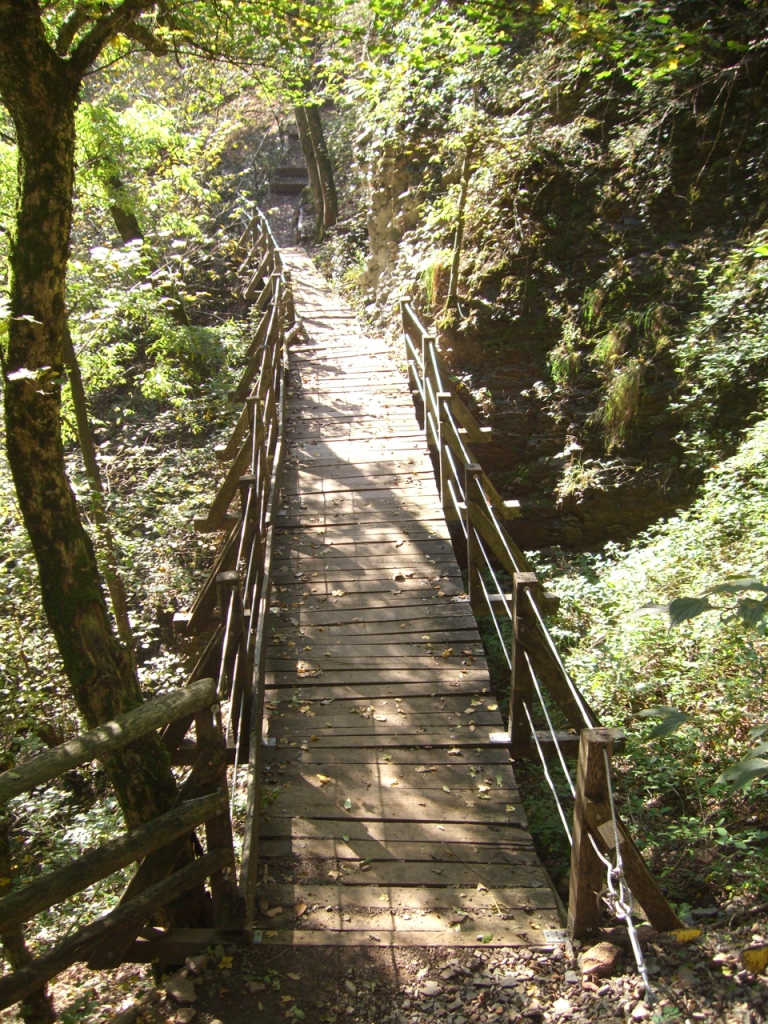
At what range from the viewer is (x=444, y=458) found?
294 inches

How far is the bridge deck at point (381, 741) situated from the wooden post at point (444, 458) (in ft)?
0.45

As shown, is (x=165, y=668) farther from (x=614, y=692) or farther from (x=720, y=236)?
(x=720, y=236)

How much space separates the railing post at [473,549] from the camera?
598cm

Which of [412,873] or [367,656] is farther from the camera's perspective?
[367,656]

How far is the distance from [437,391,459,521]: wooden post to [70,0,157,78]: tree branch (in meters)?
4.14

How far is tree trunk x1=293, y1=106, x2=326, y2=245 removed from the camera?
65.8ft

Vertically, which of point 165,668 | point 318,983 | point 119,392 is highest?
point 119,392

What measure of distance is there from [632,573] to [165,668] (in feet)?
17.4

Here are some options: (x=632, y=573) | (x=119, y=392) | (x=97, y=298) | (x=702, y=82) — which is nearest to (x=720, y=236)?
(x=702, y=82)

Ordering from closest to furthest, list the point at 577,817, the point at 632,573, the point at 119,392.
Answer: the point at 577,817, the point at 632,573, the point at 119,392

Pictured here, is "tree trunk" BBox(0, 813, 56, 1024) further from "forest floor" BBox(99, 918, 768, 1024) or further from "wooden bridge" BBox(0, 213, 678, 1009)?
"forest floor" BBox(99, 918, 768, 1024)

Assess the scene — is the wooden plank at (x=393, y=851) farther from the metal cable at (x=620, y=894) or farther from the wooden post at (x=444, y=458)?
the wooden post at (x=444, y=458)

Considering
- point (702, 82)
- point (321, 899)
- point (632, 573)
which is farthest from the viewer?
point (702, 82)

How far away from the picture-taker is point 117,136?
9.59 m
